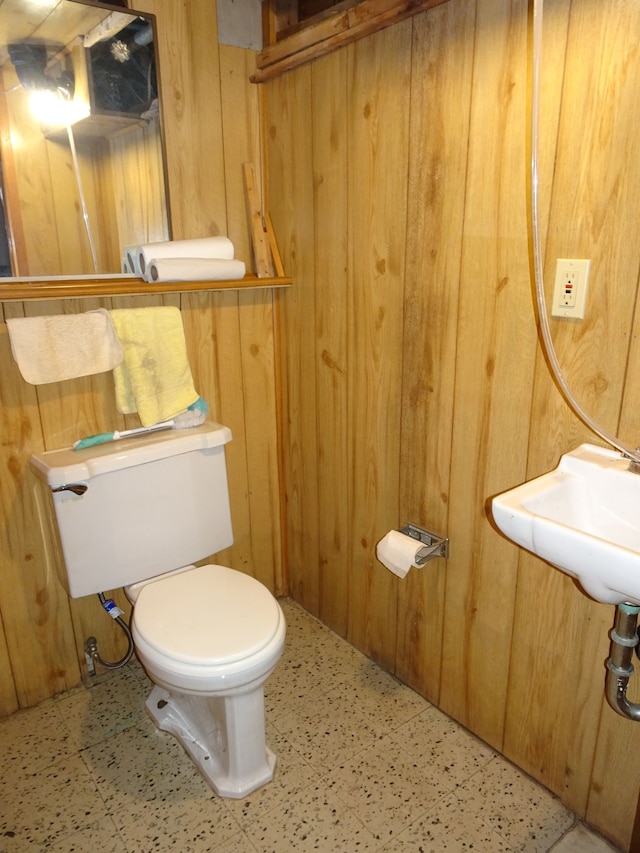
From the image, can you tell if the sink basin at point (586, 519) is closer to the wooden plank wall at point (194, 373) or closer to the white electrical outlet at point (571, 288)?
the white electrical outlet at point (571, 288)

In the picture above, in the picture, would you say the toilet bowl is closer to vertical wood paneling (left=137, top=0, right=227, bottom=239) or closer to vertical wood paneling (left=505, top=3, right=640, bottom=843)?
vertical wood paneling (left=505, top=3, right=640, bottom=843)

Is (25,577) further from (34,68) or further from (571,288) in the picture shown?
(571,288)

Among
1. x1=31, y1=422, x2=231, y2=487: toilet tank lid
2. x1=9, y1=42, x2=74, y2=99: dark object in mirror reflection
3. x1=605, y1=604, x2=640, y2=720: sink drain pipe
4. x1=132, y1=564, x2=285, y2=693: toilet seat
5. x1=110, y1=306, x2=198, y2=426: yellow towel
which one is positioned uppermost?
x1=9, y1=42, x2=74, y2=99: dark object in mirror reflection

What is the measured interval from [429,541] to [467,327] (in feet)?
2.02

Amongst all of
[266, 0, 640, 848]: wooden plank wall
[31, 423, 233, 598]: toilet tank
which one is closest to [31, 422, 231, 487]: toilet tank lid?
[31, 423, 233, 598]: toilet tank

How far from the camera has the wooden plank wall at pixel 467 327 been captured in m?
1.19

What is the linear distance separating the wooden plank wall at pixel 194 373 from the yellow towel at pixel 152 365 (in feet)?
0.41

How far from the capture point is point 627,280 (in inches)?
45.7

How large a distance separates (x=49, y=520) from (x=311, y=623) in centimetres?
103

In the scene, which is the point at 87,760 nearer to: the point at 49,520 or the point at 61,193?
the point at 49,520

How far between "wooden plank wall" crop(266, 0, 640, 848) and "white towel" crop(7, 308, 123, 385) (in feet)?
2.23

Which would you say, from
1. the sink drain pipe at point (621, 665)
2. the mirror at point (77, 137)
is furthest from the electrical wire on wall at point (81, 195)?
the sink drain pipe at point (621, 665)

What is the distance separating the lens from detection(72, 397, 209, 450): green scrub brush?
5.53 feet

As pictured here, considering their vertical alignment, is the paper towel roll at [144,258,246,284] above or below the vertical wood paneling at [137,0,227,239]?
below
